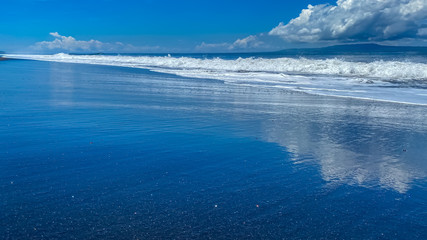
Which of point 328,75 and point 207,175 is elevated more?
point 328,75

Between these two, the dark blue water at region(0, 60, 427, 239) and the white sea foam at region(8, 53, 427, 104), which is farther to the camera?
the white sea foam at region(8, 53, 427, 104)

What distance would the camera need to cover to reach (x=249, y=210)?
402cm

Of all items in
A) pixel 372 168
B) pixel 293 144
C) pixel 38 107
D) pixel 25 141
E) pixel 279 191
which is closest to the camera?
pixel 279 191

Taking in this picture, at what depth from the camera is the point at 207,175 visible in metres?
5.20

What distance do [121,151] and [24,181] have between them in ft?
5.93

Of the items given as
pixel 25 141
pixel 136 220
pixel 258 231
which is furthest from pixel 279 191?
pixel 25 141

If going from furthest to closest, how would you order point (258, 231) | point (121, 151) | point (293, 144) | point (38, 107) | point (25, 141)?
1. point (38, 107)
2. point (293, 144)
3. point (25, 141)
4. point (121, 151)
5. point (258, 231)

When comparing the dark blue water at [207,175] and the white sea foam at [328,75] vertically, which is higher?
the white sea foam at [328,75]

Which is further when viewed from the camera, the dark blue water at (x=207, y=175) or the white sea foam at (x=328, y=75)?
the white sea foam at (x=328, y=75)

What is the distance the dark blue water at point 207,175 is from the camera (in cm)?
364

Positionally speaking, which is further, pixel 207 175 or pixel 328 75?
pixel 328 75

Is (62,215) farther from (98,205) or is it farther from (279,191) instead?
(279,191)

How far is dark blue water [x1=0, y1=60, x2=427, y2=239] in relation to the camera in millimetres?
3641

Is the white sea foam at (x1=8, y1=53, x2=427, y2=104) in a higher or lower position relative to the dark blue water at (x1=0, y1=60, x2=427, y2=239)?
higher
